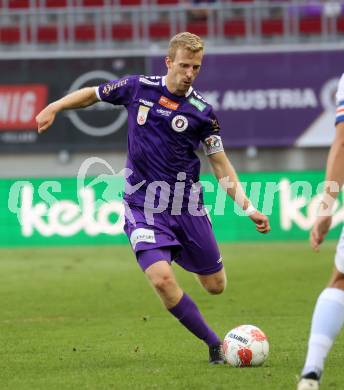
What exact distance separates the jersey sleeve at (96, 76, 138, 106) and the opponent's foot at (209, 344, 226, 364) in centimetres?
207

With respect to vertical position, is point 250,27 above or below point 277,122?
above

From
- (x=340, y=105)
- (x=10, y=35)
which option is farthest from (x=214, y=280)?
(x=10, y=35)

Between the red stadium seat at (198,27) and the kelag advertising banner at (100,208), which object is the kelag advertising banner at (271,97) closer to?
the red stadium seat at (198,27)

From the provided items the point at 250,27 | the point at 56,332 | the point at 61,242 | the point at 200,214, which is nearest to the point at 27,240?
the point at 61,242

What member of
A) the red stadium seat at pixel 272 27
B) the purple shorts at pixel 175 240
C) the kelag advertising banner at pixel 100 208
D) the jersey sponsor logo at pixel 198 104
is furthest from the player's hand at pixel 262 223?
the red stadium seat at pixel 272 27

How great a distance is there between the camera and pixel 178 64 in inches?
313

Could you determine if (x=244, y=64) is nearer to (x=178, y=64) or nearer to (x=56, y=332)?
(x=56, y=332)

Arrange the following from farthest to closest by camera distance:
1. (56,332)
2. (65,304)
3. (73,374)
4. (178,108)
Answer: (65,304), (56,332), (178,108), (73,374)

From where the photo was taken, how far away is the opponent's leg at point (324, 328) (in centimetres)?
585

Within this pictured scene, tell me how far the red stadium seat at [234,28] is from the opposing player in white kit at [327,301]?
66.2ft

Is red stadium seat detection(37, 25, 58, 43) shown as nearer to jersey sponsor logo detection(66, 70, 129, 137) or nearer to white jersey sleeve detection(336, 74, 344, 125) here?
jersey sponsor logo detection(66, 70, 129, 137)

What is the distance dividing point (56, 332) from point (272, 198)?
1295cm

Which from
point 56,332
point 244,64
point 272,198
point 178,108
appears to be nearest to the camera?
point 178,108

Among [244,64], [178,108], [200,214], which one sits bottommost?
[200,214]
